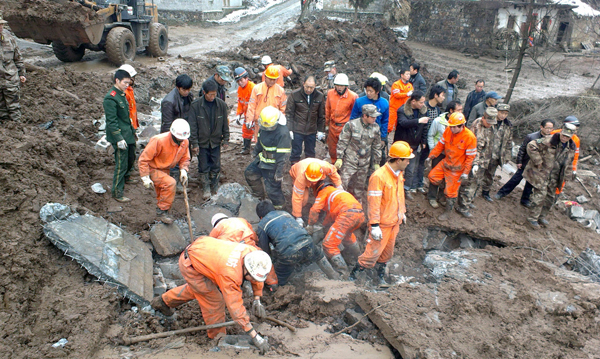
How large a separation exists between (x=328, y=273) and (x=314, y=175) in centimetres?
127

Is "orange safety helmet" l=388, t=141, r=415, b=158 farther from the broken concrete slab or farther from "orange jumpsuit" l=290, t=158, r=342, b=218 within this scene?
the broken concrete slab

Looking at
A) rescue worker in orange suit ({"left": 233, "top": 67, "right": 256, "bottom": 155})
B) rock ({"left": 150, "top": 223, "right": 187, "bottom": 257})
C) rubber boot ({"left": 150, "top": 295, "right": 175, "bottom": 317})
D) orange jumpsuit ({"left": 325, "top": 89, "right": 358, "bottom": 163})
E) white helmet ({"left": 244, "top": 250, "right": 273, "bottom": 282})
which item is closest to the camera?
white helmet ({"left": 244, "top": 250, "right": 273, "bottom": 282})

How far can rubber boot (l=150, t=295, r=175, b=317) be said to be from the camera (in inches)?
150

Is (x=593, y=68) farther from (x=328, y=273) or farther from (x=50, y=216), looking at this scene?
(x=50, y=216)

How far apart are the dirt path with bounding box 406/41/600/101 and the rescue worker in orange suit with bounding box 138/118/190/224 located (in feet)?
38.5

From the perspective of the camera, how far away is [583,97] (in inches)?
439

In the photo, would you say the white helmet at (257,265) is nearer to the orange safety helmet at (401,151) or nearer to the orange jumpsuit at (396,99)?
the orange safety helmet at (401,151)

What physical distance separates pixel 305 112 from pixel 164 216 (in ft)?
9.08

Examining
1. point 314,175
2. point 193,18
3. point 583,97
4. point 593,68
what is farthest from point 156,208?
point 593,68

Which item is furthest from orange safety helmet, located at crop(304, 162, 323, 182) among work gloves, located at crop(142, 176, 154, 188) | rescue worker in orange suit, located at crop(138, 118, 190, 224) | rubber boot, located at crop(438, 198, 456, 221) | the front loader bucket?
Answer: the front loader bucket

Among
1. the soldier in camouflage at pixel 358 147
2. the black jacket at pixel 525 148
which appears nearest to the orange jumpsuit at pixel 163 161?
the soldier in camouflage at pixel 358 147

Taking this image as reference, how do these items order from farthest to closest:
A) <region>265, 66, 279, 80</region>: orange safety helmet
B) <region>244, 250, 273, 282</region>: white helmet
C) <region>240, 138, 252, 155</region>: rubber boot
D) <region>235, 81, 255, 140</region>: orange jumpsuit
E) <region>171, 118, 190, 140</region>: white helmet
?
<region>240, 138, 252, 155</region>: rubber boot < <region>235, 81, 255, 140</region>: orange jumpsuit < <region>265, 66, 279, 80</region>: orange safety helmet < <region>171, 118, 190, 140</region>: white helmet < <region>244, 250, 273, 282</region>: white helmet

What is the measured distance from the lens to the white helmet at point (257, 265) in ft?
10.7

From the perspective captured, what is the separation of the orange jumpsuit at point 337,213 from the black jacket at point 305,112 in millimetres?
1756
